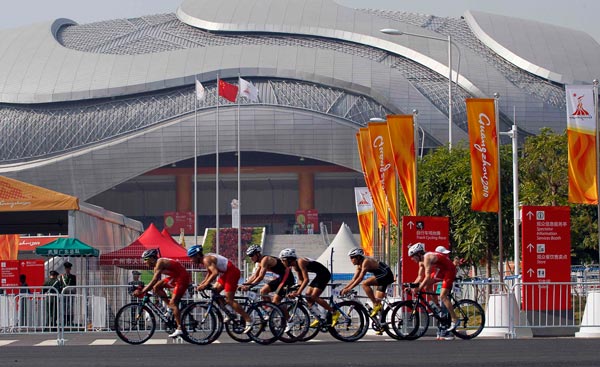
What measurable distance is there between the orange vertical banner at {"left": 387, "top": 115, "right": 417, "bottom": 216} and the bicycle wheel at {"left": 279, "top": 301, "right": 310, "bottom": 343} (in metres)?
12.4

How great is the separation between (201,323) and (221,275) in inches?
35.9

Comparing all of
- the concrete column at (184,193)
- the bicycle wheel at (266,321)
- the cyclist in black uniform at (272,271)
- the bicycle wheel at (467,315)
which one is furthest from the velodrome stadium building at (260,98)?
the bicycle wheel at (266,321)

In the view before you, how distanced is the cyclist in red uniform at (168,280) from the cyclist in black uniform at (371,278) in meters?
2.77

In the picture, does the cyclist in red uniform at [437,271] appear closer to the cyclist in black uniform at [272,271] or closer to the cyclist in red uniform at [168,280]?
the cyclist in black uniform at [272,271]

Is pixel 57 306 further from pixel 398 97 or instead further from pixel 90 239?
pixel 398 97

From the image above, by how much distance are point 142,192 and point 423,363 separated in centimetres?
8973

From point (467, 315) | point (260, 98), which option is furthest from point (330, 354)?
point (260, 98)

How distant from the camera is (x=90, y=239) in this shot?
1548 inches

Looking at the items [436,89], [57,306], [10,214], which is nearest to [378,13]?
[436,89]

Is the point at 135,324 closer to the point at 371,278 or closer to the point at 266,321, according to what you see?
the point at 266,321

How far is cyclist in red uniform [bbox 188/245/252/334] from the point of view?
22.6 meters

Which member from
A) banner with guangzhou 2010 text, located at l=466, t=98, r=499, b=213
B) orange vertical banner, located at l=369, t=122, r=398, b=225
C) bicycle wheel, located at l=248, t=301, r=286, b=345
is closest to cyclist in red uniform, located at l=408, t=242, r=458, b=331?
bicycle wheel, located at l=248, t=301, r=286, b=345

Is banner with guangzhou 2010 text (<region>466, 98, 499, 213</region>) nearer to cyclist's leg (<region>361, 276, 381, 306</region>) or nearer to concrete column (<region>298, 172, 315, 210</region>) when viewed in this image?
cyclist's leg (<region>361, 276, 381, 306</region>)

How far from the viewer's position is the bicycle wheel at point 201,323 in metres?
22.7
